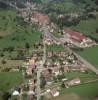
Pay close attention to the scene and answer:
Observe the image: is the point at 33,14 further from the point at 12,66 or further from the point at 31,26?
the point at 12,66

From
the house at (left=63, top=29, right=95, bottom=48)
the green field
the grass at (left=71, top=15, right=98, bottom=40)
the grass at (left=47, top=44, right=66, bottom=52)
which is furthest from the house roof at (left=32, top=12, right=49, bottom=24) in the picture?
the grass at (left=47, top=44, right=66, bottom=52)

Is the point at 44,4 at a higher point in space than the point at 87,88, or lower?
higher

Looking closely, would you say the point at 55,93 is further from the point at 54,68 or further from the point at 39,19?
the point at 39,19

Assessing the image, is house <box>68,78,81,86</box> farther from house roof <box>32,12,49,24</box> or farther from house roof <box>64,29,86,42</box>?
house roof <box>32,12,49,24</box>

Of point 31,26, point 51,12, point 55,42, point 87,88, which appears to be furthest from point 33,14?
point 87,88

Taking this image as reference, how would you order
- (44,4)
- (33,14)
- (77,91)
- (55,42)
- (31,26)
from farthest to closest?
(44,4), (33,14), (31,26), (55,42), (77,91)

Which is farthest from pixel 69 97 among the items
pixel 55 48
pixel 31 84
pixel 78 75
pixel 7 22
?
pixel 7 22
